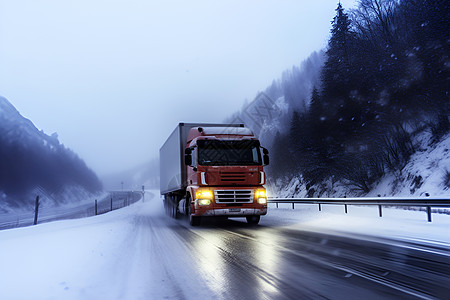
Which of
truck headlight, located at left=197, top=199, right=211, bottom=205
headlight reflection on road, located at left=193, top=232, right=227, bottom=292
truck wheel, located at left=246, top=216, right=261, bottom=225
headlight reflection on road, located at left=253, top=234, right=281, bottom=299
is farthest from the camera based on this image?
truck wheel, located at left=246, top=216, right=261, bottom=225

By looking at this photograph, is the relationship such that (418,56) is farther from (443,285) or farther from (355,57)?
(443,285)

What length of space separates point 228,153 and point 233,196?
5.43 feet

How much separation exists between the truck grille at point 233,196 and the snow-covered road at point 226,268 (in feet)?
10.8

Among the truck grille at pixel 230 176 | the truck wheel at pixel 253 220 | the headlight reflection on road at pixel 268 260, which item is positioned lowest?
the headlight reflection on road at pixel 268 260

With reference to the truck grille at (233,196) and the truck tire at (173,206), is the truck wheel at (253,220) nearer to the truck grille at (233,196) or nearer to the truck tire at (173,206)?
the truck grille at (233,196)

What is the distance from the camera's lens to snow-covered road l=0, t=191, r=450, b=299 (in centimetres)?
419

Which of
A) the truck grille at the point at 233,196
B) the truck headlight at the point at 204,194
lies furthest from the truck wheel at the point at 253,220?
the truck headlight at the point at 204,194

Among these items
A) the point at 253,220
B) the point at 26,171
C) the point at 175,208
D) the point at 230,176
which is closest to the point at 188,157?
the point at 230,176

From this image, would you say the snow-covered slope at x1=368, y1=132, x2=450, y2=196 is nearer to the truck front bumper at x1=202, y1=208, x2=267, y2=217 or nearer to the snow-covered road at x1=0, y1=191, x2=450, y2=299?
the truck front bumper at x1=202, y1=208, x2=267, y2=217

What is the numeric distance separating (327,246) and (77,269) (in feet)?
16.7

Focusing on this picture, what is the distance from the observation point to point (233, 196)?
1214 centimetres

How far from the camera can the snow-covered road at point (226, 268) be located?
4.19 metres

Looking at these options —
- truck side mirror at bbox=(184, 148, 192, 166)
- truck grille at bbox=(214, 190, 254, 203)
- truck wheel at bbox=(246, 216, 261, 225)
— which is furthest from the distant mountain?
truck grille at bbox=(214, 190, 254, 203)

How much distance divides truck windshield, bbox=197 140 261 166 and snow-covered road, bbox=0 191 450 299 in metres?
4.15
